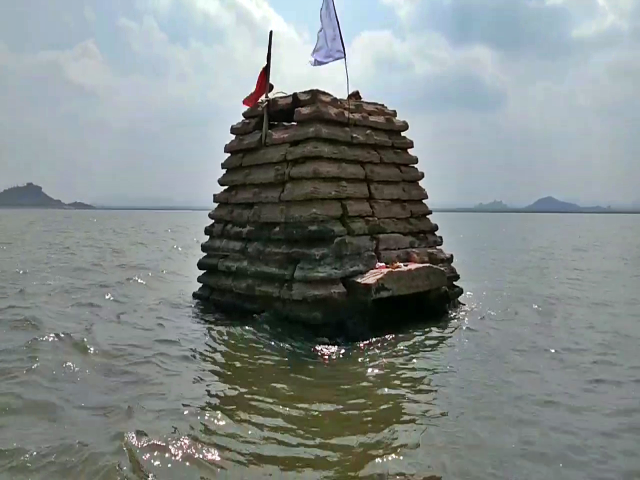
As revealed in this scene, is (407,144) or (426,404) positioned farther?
(407,144)

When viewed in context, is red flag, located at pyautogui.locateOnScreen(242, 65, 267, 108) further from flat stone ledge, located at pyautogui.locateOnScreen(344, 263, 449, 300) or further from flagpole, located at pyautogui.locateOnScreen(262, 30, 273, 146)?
flat stone ledge, located at pyautogui.locateOnScreen(344, 263, 449, 300)

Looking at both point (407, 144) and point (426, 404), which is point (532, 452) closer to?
point (426, 404)

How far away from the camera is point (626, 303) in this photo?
43.6 ft

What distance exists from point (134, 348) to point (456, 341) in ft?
16.0

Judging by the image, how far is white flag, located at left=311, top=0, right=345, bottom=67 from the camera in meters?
9.50

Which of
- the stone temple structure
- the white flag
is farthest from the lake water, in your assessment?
the white flag

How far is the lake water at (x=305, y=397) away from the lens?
4176 mm

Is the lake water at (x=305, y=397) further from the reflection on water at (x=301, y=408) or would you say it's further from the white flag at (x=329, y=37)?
the white flag at (x=329, y=37)

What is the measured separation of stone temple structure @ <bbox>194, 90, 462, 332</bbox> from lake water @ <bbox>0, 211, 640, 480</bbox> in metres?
0.68

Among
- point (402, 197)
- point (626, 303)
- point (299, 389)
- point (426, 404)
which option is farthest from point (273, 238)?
point (626, 303)

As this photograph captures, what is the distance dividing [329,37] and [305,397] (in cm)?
673

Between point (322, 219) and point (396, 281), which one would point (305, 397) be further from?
point (322, 219)

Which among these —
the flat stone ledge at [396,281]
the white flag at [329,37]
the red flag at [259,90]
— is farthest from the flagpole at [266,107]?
the flat stone ledge at [396,281]

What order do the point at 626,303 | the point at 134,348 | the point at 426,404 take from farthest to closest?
1. the point at 626,303
2. the point at 134,348
3. the point at 426,404
